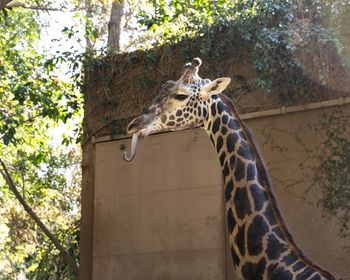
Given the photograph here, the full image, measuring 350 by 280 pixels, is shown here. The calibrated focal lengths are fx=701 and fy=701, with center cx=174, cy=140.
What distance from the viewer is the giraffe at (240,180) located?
5.49 metres

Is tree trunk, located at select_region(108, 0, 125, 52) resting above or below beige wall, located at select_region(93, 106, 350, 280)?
above

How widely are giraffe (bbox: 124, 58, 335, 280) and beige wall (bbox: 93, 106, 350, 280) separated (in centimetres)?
335

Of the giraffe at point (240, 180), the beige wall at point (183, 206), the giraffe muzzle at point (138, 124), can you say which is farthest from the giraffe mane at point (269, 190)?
the beige wall at point (183, 206)

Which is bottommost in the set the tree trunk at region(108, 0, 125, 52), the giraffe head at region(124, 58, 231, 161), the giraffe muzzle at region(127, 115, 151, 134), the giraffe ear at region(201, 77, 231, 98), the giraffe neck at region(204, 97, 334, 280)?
the giraffe neck at region(204, 97, 334, 280)

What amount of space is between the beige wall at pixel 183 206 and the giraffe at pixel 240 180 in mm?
3349

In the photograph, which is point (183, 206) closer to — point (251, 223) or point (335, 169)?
point (335, 169)

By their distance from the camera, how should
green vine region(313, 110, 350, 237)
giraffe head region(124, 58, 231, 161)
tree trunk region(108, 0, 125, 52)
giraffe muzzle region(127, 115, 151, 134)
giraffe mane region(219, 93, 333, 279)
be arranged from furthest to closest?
tree trunk region(108, 0, 125, 52), green vine region(313, 110, 350, 237), giraffe head region(124, 58, 231, 161), giraffe muzzle region(127, 115, 151, 134), giraffe mane region(219, 93, 333, 279)

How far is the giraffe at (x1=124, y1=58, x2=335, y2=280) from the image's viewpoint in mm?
5492

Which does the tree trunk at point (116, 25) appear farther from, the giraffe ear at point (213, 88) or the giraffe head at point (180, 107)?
the giraffe ear at point (213, 88)

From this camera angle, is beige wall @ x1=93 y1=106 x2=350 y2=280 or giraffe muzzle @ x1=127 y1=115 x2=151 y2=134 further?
beige wall @ x1=93 y1=106 x2=350 y2=280

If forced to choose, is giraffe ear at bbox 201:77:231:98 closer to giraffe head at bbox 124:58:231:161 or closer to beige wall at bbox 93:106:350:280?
giraffe head at bbox 124:58:231:161

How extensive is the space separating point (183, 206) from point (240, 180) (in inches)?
190

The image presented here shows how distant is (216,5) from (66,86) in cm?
332

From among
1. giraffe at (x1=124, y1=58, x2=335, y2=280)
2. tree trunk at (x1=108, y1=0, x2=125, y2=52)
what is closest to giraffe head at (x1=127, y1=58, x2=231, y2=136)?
giraffe at (x1=124, y1=58, x2=335, y2=280)
